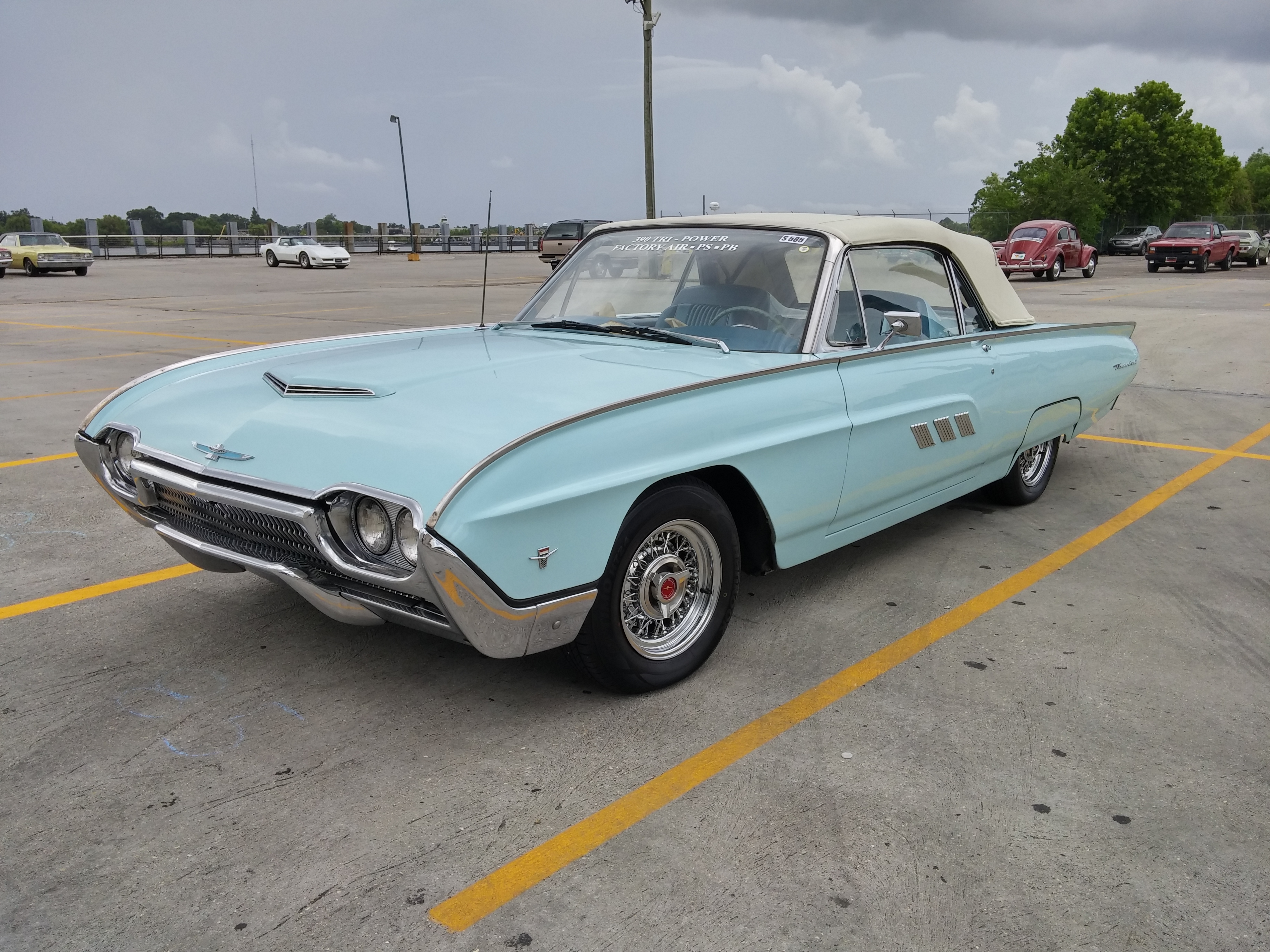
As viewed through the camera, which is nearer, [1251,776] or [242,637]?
[1251,776]

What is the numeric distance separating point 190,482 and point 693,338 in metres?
1.82

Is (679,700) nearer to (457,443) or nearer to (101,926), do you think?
(457,443)

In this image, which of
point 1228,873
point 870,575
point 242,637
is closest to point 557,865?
point 1228,873

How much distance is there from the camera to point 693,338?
4.00m

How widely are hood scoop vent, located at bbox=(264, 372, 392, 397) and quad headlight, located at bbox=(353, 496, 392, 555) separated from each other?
496 millimetres

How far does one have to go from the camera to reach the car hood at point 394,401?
2898 millimetres

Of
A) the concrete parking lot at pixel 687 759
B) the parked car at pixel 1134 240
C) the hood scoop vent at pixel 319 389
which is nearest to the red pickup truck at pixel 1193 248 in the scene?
the parked car at pixel 1134 240

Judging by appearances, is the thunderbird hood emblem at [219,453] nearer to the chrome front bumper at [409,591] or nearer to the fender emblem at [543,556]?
the chrome front bumper at [409,591]

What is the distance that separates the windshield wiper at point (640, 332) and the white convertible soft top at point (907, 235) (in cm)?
63

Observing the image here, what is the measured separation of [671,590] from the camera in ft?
11.2

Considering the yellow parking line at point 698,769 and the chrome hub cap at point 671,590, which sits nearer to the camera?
the yellow parking line at point 698,769

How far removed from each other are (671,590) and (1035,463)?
3.10m

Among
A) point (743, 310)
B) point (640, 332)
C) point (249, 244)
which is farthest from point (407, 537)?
point (249, 244)

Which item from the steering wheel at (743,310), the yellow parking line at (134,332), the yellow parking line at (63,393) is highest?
the steering wheel at (743,310)
